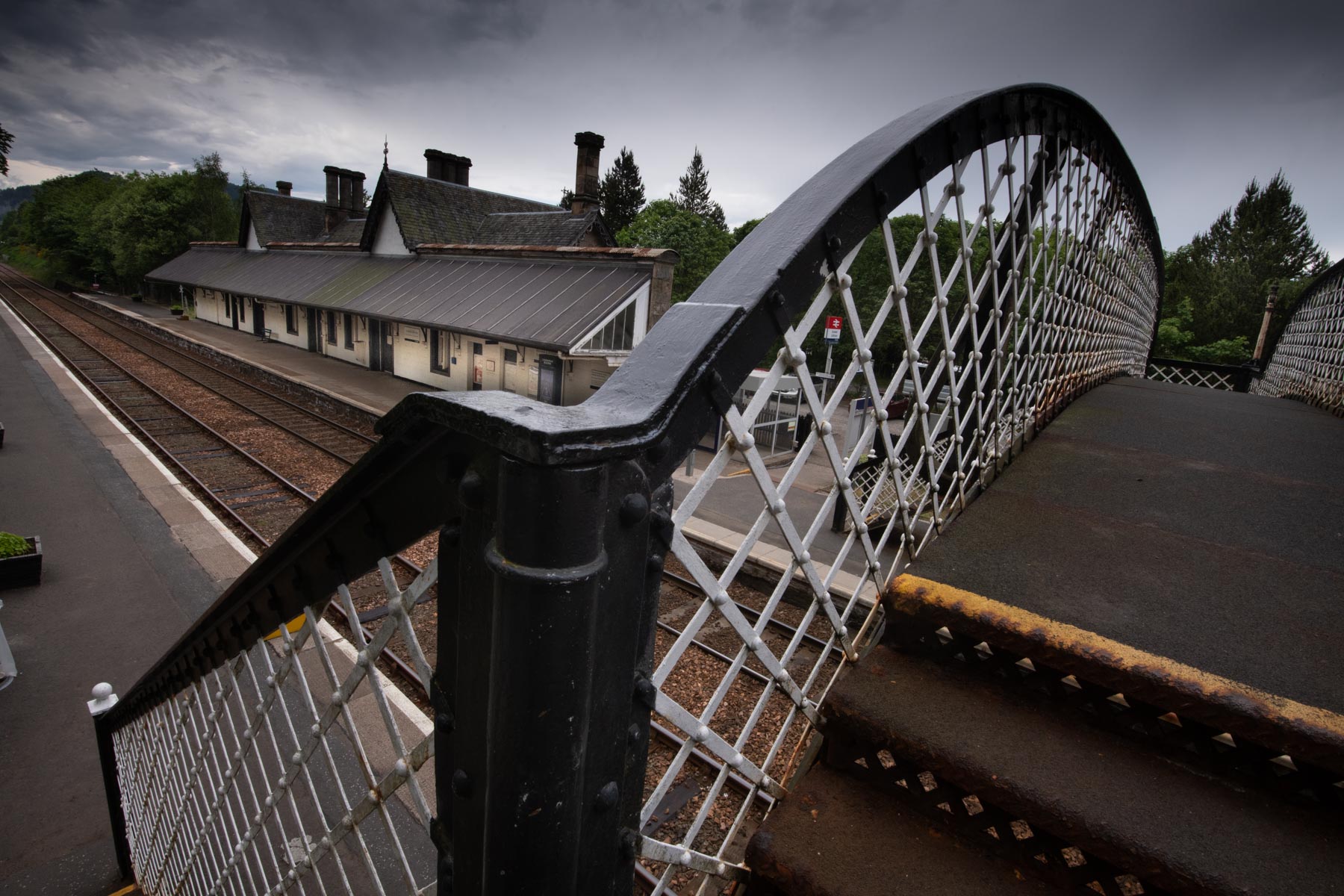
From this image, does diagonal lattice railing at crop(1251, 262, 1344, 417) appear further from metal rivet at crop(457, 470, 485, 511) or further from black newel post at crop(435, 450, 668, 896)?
metal rivet at crop(457, 470, 485, 511)

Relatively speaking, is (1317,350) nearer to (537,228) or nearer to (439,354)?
(439,354)

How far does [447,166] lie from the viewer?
33344 millimetres

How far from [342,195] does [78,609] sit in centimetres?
3749

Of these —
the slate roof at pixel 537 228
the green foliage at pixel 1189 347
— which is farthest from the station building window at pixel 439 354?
the green foliage at pixel 1189 347

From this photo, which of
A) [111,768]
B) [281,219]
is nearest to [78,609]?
[111,768]

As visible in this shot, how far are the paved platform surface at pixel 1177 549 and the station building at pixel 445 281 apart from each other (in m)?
13.4

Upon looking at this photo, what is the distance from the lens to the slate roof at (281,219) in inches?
1507

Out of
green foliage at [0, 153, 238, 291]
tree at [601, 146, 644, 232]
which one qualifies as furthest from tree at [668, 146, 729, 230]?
green foliage at [0, 153, 238, 291]

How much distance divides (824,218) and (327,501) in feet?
3.71

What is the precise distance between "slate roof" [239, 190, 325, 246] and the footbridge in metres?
41.7

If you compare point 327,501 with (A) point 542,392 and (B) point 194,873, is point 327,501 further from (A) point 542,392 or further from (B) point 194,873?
(A) point 542,392

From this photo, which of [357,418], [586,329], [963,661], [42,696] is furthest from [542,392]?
[963,661]

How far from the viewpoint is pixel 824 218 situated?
1281 mm

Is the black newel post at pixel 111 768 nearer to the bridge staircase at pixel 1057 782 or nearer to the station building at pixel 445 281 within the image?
the bridge staircase at pixel 1057 782
